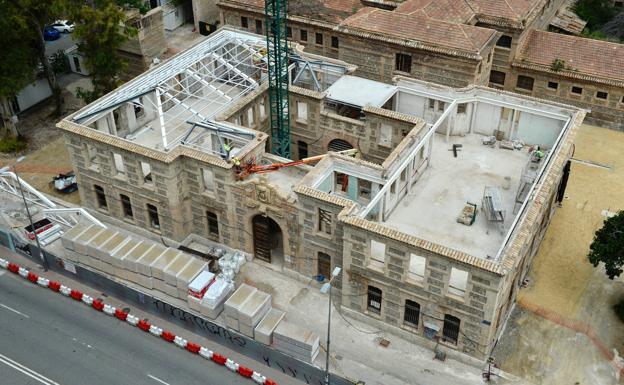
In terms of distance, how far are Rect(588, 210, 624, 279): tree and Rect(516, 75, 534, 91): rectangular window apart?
93.9 ft

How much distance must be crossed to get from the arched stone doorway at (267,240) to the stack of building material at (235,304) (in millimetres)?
5326

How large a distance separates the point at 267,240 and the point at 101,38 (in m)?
28.9

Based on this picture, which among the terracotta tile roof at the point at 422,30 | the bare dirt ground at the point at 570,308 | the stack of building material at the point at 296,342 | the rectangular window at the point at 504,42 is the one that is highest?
the terracotta tile roof at the point at 422,30

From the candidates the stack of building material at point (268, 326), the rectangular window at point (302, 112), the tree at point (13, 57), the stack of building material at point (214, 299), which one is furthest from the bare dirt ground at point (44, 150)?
the stack of building material at point (268, 326)

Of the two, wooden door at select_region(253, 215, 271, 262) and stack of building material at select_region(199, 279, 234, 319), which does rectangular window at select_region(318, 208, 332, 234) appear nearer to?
wooden door at select_region(253, 215, 271, 262)

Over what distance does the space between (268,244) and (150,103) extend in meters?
17.4

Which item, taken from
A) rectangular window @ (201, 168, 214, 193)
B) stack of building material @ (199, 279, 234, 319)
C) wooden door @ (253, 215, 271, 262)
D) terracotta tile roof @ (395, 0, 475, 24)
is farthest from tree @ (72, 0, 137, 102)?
stack of building material @ (199, 279, 234, 319)

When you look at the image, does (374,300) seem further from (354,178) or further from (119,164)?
(119,164)

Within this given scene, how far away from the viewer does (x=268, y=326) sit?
47406 mm

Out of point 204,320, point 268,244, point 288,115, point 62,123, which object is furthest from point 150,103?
point 204,320

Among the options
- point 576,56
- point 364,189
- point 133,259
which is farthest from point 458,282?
point 576,56

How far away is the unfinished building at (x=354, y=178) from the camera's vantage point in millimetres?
45500

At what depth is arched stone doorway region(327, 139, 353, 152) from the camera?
196ft

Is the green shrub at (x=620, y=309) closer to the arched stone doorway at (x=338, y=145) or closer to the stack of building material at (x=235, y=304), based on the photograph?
the arched stone doorway at (x=338, y=145)
